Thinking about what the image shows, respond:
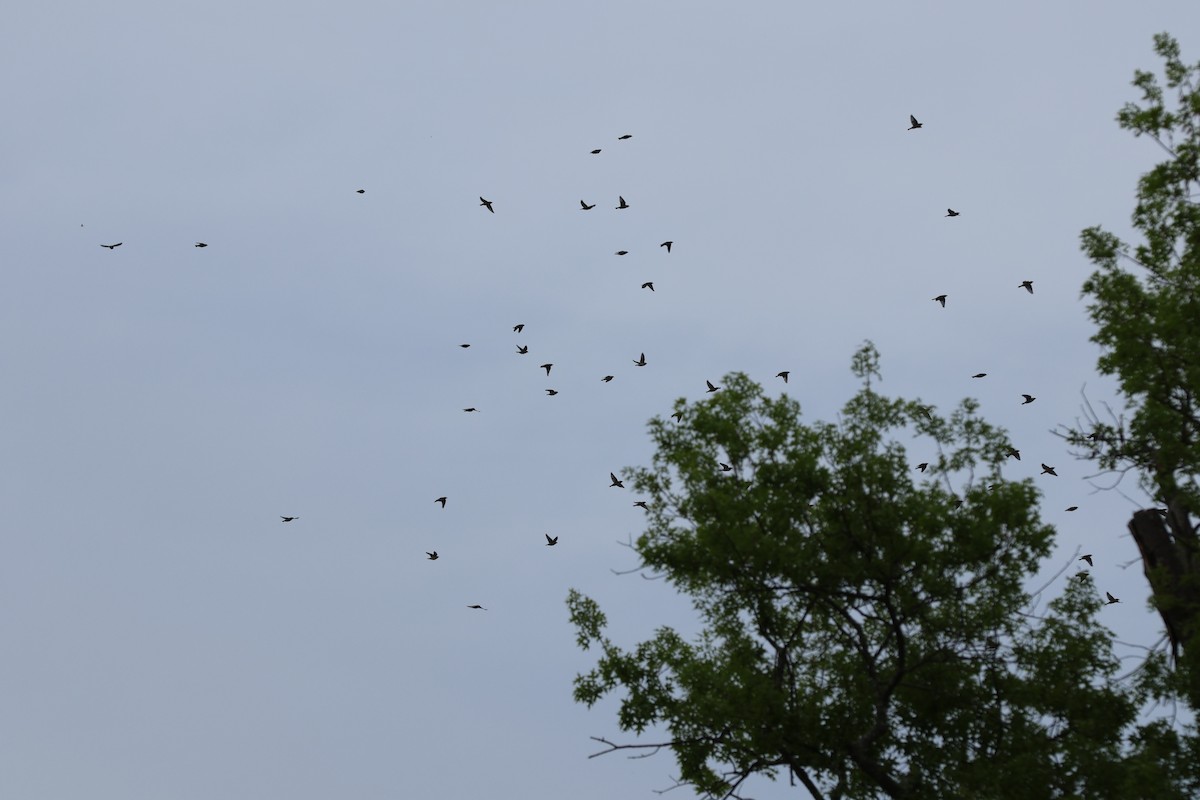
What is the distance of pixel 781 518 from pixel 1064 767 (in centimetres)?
497

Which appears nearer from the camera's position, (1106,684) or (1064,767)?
(1064,767)

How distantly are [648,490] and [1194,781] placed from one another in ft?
27.9

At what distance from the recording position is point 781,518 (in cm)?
1777

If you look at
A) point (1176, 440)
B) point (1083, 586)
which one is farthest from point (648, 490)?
point (1176, 440)

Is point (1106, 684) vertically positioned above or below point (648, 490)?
below

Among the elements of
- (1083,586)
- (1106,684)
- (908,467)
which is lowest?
(1106,684)

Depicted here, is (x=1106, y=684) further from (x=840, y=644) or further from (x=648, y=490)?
(x=648, y=490)

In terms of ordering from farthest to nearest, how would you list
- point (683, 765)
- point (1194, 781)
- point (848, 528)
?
point (683, 765) → point (848, 528) → point (1194, 781)

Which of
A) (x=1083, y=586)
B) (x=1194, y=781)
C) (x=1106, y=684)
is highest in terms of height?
(x=1083, y=586)

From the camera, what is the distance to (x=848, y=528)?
57.5 feet

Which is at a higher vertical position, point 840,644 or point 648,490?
point 648,490

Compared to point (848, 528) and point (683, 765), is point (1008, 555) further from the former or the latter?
point (683, 765)

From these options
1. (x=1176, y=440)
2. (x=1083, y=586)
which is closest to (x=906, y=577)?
(x=1083, y=586)

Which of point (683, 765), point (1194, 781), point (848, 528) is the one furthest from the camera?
point (683, 765)
